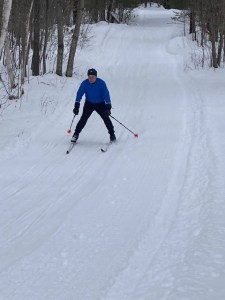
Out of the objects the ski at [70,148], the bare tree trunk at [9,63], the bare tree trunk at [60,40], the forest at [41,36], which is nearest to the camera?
the ski at [70,148]

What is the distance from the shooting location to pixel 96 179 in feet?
26.0

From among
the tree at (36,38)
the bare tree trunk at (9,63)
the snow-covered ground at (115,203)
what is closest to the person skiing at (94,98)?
Answer: the snow-covered ground at (115,203)

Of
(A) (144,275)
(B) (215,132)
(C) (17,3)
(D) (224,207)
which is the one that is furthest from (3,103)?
(A) (144,275)

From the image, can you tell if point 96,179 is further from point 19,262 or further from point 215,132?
point 215,132

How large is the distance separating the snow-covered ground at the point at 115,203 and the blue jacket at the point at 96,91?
1059 mm

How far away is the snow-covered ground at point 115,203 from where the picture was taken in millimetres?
4508

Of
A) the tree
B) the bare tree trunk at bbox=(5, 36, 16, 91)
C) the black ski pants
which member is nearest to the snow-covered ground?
the black ski pants

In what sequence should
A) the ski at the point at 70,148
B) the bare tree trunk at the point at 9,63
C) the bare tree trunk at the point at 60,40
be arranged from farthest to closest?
the bare tree trunk at the point at 60,40, the bare tree trunk at the point at 9,63, the ski at the point at 70,148

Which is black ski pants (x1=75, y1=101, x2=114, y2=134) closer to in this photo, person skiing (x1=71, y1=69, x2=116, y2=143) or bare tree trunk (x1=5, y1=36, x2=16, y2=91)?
person skiing (x1=71, y1=69, x2=116, y2=143)

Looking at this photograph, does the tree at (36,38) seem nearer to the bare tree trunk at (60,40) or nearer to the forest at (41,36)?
the forest at (41,36)

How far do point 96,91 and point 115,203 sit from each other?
4031mm

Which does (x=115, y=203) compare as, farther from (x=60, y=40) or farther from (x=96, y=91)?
(x=60, y=40)

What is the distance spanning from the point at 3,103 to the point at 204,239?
32.0ft

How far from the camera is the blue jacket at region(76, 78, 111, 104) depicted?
10055 mm
